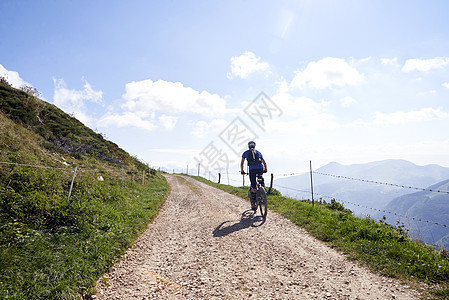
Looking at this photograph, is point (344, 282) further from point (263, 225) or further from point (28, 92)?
point (28, 92)

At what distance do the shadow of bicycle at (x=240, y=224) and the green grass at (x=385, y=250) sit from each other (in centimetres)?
152

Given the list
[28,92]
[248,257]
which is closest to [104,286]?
[248,257]

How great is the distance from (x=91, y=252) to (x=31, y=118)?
15527 millimetres

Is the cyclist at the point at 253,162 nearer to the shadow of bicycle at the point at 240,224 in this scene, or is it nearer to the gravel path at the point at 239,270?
the shadow of bicycle at the point at 240,224

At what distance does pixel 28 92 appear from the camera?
19016mm

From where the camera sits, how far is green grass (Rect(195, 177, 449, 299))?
13.2 feet

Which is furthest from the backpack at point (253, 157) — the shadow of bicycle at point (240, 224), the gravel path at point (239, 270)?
the gravel path at point (239, 270)

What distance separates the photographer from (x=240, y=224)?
26.0 ft

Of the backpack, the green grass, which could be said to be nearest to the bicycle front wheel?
the backpack

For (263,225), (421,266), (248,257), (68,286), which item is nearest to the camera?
(68,286)

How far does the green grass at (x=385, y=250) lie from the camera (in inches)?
158

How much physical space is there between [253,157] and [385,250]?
5.05m

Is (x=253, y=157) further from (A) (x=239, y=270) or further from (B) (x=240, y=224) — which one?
(A) (x=239, y=270)

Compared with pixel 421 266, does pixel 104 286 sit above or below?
below
